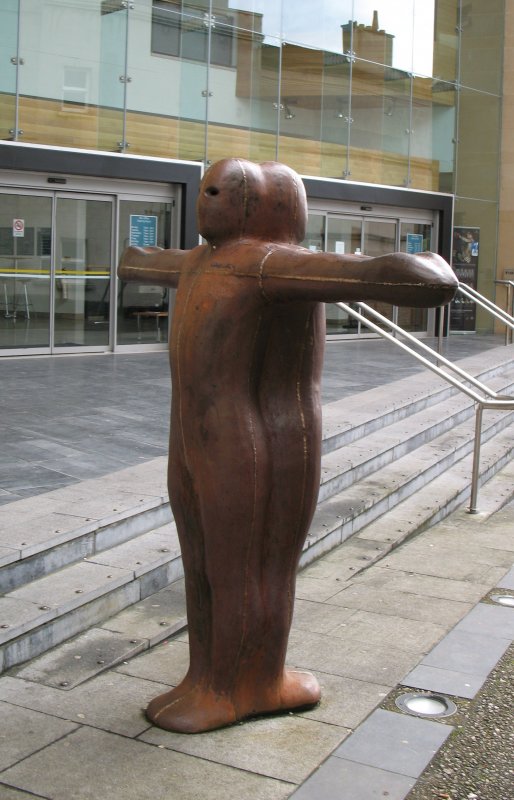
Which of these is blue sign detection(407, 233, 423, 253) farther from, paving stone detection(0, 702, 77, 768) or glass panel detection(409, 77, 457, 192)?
paving stone detection(0, 702, 77, 768)

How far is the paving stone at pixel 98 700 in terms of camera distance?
12.3 feet

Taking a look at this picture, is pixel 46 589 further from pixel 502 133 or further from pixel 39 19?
pixel 502 133

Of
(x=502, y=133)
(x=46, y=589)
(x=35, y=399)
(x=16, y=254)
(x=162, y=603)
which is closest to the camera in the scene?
(x=46, y=589)

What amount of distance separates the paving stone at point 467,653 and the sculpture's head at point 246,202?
6.92ft

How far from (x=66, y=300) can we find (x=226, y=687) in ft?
35.0

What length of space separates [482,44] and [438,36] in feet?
5.78

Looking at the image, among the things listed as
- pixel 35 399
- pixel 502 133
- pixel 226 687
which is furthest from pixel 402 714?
pixel 502 133

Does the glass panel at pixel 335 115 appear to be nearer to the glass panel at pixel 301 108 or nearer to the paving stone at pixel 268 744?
the glass panel at pixel 301 108

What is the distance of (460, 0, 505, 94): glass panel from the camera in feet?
64.9

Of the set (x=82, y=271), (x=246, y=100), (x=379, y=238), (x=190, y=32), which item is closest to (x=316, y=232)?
(x=379, y=238)

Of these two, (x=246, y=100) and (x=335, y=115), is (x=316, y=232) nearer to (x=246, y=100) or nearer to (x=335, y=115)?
(x=335, y=115)

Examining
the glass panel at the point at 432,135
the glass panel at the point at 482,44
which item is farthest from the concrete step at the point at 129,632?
the glass panel at the point at 482,44

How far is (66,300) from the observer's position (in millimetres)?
13773

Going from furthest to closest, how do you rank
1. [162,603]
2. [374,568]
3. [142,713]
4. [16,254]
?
[16,254], [374,568], [162,603], [142,713]
